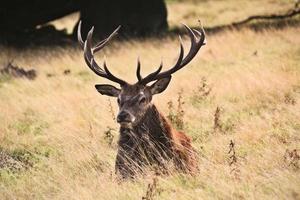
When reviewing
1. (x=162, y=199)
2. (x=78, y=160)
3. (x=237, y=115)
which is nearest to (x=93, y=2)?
(x=237, y=115)

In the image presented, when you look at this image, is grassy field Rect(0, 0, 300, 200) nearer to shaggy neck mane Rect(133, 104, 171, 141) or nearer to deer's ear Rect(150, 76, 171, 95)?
shaggy neck mane Rect(133, 104, 171, 141)

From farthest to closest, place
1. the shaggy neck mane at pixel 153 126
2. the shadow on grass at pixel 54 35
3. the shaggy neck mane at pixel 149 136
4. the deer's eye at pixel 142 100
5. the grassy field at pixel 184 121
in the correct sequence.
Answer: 1. the shadow on grass at pixel 54 35
2. the deer's eye at pixel 142 100
3. the shaggy neck mane at pixel 153 126
4. the shaggy neck mane at pixel 149 136
5. the grassy field at pixel 184 121

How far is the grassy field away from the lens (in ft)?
20.2

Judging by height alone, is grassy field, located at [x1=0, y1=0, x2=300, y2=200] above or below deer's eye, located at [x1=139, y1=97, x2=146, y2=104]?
below

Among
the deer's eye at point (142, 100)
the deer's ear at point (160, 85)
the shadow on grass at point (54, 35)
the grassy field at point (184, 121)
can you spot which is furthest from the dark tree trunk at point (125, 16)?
the deer's eye at point (142, 100)

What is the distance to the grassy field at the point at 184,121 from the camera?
616 cm

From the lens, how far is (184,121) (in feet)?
30.3

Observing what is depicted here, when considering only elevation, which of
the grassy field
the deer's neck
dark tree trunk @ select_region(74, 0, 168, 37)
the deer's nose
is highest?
dark tree trunk @ select_region(74, 0, 168, 37)

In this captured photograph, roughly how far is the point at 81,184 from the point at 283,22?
12535mm

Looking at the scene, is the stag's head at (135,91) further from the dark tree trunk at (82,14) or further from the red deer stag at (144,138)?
the dark tree trunk at (82,14)

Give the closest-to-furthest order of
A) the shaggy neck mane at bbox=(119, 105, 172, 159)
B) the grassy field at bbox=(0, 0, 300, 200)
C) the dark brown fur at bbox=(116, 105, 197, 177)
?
1. the grassy field at bbox=(0, 0, 300, 200)
2. the dark brown fur at bbox=(116, 105, 197, 177)
3. the shaggy neck mane at bbox=(119, 105, 172, 159)

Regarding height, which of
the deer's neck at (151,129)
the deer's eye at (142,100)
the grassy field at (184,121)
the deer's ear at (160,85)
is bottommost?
the grassy field at (184,121)

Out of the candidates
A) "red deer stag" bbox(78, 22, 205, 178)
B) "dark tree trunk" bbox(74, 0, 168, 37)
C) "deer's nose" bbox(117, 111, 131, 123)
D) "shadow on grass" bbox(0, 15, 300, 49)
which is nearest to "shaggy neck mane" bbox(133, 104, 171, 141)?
"red deer stag" bbox(78, 22, 205, 178)

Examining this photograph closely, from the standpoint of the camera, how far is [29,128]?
9805 millimetres
